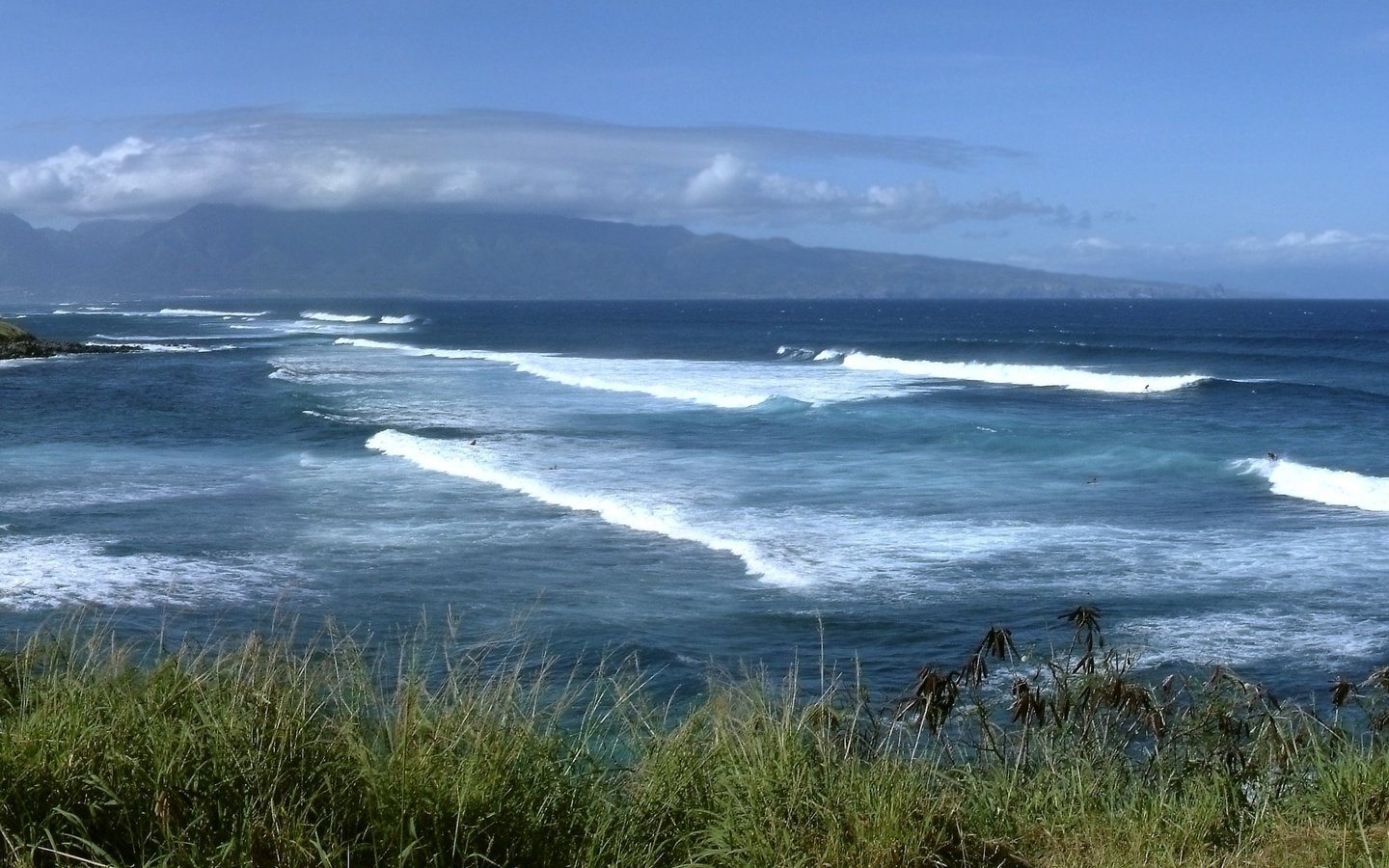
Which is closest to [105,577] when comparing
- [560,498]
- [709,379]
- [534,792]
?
[560,498]

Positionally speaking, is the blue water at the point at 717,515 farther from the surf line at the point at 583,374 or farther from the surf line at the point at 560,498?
the surf line at the point at 583,374

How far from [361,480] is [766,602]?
10848mm

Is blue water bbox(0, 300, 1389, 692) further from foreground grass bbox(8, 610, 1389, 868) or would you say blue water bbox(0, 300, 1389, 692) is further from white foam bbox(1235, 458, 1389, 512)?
foreground grass bbox(8, 610, 1389, 868)

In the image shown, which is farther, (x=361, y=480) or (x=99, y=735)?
(x=361, y=480)

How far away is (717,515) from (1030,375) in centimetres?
3588

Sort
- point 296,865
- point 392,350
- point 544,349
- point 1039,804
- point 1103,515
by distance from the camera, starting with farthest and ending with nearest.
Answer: point 544,349 < point 392,350 < point 1103,515 < point 1039,804 < point 296,865

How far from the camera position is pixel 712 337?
92.6 metres

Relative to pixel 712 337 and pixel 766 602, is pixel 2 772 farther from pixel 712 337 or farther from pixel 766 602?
pixel 712 337

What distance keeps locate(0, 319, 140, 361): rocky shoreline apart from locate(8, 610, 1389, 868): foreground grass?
5824 centimetres

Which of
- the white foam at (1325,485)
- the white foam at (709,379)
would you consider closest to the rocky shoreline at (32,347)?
the white foam at (709,379)

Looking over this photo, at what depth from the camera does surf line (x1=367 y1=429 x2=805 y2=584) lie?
16.2 m

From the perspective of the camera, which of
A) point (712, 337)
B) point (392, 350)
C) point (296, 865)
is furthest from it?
point (712, 337)

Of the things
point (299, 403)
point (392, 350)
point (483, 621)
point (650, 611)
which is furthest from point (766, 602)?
point (392, 350)

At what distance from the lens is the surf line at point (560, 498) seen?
53.1 ft
